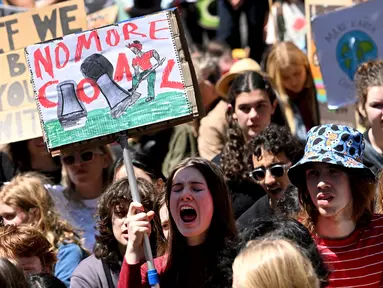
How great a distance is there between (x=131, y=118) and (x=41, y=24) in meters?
2.45

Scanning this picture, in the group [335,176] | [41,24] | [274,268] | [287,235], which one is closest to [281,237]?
[287,235]

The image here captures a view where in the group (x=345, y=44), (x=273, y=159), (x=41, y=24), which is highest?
(x=41, y=24)

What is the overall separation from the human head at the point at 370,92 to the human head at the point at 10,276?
9.61ft

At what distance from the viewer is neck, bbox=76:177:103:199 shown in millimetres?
7023

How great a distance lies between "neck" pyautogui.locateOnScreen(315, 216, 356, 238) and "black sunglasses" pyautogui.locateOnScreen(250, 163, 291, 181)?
1.20 metres

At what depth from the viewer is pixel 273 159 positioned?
242 inches

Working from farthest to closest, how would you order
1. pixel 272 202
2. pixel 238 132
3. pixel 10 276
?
pixel 238 132
pixel 272 202
pixel 10 276

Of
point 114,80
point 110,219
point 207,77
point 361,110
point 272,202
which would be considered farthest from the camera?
point 207,77

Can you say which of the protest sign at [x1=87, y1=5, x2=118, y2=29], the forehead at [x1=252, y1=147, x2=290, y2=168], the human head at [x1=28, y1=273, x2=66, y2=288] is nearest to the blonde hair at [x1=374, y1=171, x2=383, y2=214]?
the forehead at [x1=252, y1=147, x2=290, y2=168]

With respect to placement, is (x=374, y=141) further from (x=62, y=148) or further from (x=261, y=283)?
(x=261, y=283)

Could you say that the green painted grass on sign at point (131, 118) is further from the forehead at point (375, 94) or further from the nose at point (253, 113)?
the nose at point (253, 113)

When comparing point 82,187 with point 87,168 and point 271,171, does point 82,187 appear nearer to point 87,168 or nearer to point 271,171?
point 87,168

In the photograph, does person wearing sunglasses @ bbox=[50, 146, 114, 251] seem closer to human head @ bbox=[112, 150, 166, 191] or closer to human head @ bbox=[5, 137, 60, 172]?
human head @ bbox=[112, 150, 166, 191]

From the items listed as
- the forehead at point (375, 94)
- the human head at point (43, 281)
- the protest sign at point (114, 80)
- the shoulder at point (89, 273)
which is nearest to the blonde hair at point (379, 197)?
the protest sign at point (114, 80)
